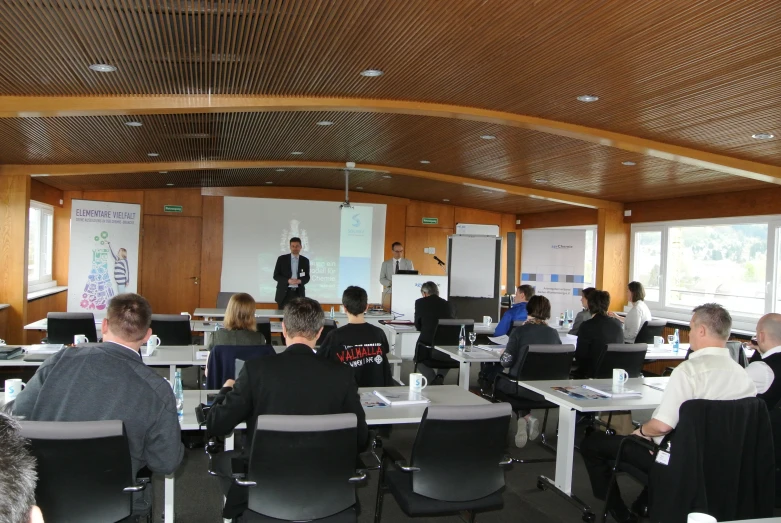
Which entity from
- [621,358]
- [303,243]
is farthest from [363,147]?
[303,243]

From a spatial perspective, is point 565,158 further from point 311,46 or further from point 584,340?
point 311,46

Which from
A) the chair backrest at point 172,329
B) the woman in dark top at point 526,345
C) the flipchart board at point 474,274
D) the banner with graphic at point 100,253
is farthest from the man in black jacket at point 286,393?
the flipchart board at point 474,274

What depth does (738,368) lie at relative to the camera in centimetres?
336

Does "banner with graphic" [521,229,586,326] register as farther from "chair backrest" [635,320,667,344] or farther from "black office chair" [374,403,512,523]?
"black office chair" [374,403,512,523]

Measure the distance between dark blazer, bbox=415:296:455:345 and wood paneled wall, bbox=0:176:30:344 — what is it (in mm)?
5744

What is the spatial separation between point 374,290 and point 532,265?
4156mm

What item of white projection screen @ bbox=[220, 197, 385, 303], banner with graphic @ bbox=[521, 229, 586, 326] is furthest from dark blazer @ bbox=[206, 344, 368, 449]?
banner with graphic @ bbox=[521, 229, 586, 326]

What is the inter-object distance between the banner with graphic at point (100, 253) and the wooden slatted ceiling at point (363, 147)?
2.83ft

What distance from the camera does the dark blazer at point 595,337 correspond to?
6277 millimetres

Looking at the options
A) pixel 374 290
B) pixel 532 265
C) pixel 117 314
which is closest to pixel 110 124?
pixel 117 314

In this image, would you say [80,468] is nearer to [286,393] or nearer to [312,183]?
[286,393]

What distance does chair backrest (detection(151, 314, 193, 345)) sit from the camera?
259 inches

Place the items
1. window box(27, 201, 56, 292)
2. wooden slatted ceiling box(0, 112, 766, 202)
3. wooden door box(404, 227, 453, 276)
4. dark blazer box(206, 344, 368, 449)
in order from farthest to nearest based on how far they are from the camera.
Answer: wooden door box(404, 227, 453, 276) → window box(27, 201, 56, 292) → wooden slatted ceiling box(0, 112, 766, 202) → dark blazer box(206, 344, 368, 449)

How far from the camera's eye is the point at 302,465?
2.75 metres
